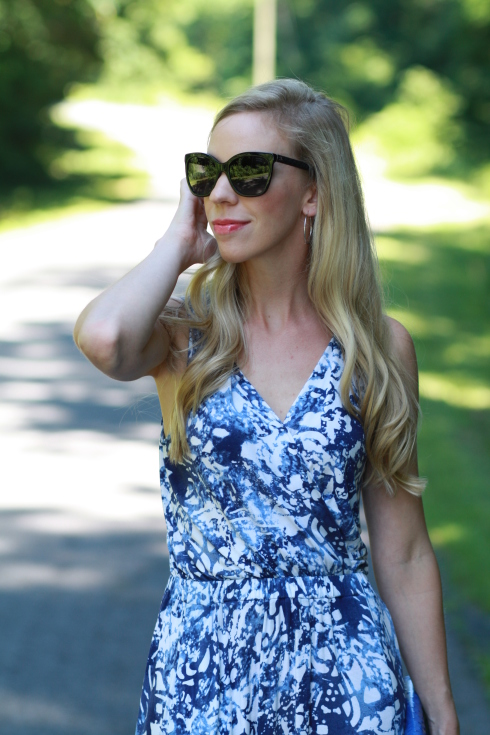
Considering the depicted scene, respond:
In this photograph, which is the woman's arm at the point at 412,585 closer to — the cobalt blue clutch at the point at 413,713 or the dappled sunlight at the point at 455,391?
the cobalt blue clutch at the point at 413,713

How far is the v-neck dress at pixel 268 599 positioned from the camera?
2018 millimetres

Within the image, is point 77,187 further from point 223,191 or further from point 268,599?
point 268,599

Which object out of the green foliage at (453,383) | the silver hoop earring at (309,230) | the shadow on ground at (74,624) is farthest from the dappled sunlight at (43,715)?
the silver hoop earring at (309,230)

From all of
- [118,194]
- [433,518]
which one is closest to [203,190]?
[433,518]

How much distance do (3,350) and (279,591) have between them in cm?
815

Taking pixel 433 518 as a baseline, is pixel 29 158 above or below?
above

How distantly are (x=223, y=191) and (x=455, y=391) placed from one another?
7.60 meters

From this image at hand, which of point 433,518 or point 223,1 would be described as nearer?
point 433,518

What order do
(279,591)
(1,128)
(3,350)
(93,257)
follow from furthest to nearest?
(1,128)
(93,257)
(3,350)
(279,591)

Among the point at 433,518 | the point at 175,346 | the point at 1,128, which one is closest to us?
the point at 175,346

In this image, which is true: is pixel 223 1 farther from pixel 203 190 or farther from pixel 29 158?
pixel 203 190

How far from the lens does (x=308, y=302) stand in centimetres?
231

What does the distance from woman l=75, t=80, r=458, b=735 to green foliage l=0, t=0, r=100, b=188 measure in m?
22.3

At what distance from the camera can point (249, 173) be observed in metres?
2.07
